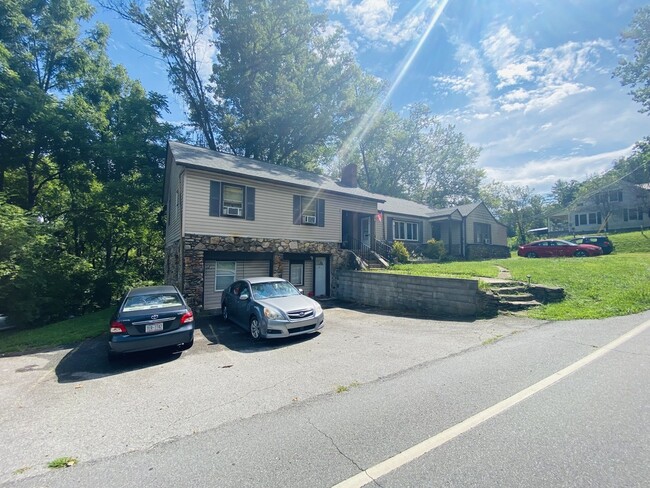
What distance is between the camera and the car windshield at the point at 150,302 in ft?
23.9

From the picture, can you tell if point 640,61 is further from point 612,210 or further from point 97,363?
point 97,363

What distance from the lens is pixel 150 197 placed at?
18.5m

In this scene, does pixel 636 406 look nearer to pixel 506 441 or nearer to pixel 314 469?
pixel 506 441

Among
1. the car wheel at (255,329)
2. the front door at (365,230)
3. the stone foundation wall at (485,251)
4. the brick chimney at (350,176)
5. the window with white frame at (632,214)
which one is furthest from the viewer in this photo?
the window with white frame at (632,214)

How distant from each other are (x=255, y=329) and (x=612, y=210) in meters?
44.0

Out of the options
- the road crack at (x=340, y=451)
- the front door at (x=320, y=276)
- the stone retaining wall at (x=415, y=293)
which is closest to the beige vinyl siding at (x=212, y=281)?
the front door at (x=320, y=276)

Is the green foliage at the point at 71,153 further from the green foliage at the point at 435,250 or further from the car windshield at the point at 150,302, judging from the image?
the green foliage at the point at 435,250

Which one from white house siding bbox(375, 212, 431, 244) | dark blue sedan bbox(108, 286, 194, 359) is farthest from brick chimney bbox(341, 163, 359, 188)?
dark blue sedan bbox(108, 286, 194, 359)

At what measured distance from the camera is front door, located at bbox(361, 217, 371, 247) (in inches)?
774

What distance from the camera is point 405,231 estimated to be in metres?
24.7

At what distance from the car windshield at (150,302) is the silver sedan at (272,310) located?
201 centimetres

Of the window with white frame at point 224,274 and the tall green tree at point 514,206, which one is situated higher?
the tall green tree at point 514,206

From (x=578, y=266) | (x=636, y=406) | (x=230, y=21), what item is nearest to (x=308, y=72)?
(x=230, y=21)

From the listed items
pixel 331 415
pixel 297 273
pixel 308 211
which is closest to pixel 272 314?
pixel 331 415
